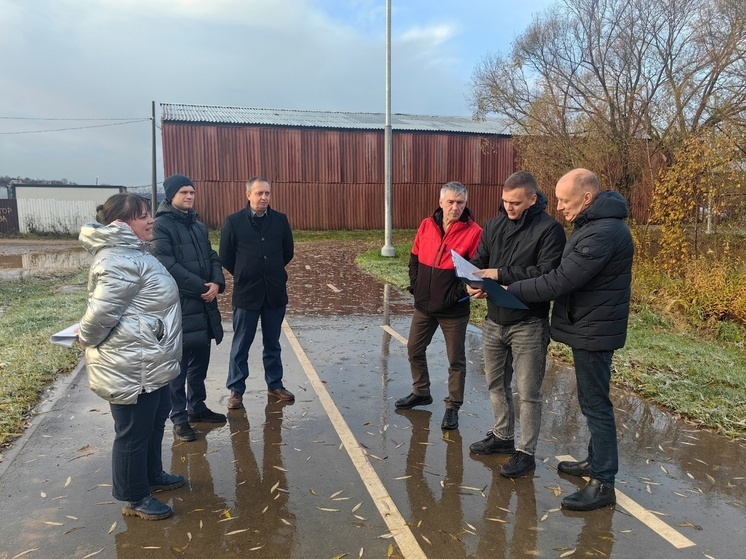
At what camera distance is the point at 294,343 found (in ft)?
24.6

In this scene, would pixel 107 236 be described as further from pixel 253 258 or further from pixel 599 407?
pixel 599 407

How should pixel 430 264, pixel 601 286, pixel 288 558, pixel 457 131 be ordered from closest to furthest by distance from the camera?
pixel 288 558, pixel 601 286, pixel 430 264, pixel 457 131

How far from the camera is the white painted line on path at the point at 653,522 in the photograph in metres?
3.11

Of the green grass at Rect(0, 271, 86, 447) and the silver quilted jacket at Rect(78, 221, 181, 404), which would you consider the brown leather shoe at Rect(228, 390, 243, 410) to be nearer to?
the green grass at Rect(0, 271, 86, 447)

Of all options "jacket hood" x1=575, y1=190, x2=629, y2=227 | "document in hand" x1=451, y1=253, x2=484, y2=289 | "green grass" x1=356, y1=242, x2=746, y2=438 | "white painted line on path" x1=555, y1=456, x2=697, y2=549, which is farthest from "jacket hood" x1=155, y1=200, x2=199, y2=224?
"green grass" x1=356, y1=242, x2=746, y2=438

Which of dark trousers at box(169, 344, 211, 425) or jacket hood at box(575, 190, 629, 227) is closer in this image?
jacket hood at box(575, 190, 629, 227)

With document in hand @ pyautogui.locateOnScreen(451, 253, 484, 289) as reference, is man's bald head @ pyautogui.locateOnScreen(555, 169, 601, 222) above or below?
above

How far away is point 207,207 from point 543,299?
2708cm

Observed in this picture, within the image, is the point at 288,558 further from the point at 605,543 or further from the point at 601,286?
the point at 601,286

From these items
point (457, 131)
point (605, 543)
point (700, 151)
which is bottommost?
point (605, 543)

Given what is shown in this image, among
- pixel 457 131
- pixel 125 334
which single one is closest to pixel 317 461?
pixel 125 334

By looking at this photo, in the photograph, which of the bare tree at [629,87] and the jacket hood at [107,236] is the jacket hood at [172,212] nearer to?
the jacket hood at [107,236]

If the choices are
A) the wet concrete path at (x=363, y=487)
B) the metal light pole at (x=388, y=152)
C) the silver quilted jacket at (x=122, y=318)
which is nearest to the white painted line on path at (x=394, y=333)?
the wet concrete path at (x=363, y=487)

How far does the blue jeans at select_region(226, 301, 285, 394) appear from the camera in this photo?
5117mm
